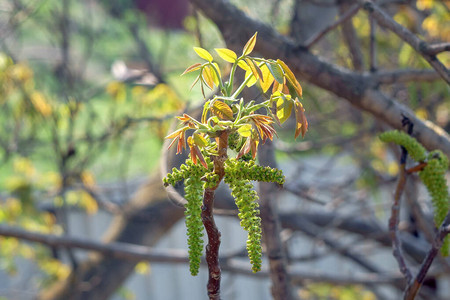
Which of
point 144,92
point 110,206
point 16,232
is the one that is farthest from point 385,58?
point 16,232

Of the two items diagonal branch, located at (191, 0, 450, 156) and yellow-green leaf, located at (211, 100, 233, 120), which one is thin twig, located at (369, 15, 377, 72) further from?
yellow-green leaf, located at (211, 100, 233, 120)

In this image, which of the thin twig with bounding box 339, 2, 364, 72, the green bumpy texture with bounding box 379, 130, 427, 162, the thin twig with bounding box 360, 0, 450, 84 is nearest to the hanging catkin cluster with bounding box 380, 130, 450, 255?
the green bumpy texture with bounding box 379, 130, 427, 162

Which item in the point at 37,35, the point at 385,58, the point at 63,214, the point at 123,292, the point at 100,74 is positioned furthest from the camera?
the point at 100,74

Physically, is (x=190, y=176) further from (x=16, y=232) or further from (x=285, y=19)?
(x=285, y=19)

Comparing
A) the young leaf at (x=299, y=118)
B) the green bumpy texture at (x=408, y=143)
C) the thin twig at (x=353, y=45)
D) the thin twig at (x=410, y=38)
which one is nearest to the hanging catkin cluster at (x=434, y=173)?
the green bumpy texture at (x=408, y=143)

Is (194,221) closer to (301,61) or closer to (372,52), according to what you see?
(301,61)

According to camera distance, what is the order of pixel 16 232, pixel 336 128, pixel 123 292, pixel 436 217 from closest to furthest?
1. pixel 436 217
2. pixel 16 232
3. pixel 123 292
4. pixel 336 128

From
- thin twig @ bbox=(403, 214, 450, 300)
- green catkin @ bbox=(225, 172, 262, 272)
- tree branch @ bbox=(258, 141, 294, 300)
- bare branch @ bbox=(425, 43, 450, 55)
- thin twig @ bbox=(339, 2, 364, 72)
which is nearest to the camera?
green catkin @ bbox=(225, 172, 262, 272)
